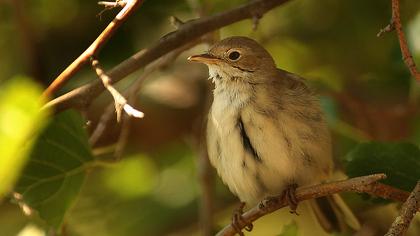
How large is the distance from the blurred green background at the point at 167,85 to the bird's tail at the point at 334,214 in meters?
0.38

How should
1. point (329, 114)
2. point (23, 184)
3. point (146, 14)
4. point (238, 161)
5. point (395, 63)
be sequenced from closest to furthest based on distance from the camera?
point (23, 184) < point (238, 161) < point (395, 63) < point (329, 114) < point (146, 14)

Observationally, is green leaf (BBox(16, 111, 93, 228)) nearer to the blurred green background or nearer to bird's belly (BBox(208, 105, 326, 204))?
bird's belly (BBox(208, 105, 326, 204))

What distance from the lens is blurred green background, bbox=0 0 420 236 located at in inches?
169

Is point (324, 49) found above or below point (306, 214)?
above

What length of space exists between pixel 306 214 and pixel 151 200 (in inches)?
36.3

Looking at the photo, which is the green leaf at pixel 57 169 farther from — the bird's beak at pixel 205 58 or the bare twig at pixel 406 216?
the bare twig at pixel 406 216

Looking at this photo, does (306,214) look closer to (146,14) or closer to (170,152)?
(170,152)

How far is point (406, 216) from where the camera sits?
7.68ft

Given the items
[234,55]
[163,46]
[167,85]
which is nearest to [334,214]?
[234,55]

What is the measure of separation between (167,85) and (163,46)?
5.08 ft

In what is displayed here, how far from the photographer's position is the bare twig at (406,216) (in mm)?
2303

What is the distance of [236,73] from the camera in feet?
12.0

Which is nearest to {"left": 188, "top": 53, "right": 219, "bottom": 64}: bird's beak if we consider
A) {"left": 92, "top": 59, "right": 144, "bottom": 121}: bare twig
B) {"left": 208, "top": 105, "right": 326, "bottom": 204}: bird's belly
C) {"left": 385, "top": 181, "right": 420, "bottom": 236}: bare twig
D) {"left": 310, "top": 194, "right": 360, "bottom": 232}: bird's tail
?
{"left": 208, "top": 105, "right": 326, "bottom": 204}: bird's belly

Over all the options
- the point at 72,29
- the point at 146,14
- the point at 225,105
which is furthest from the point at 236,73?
the point at 72,29
